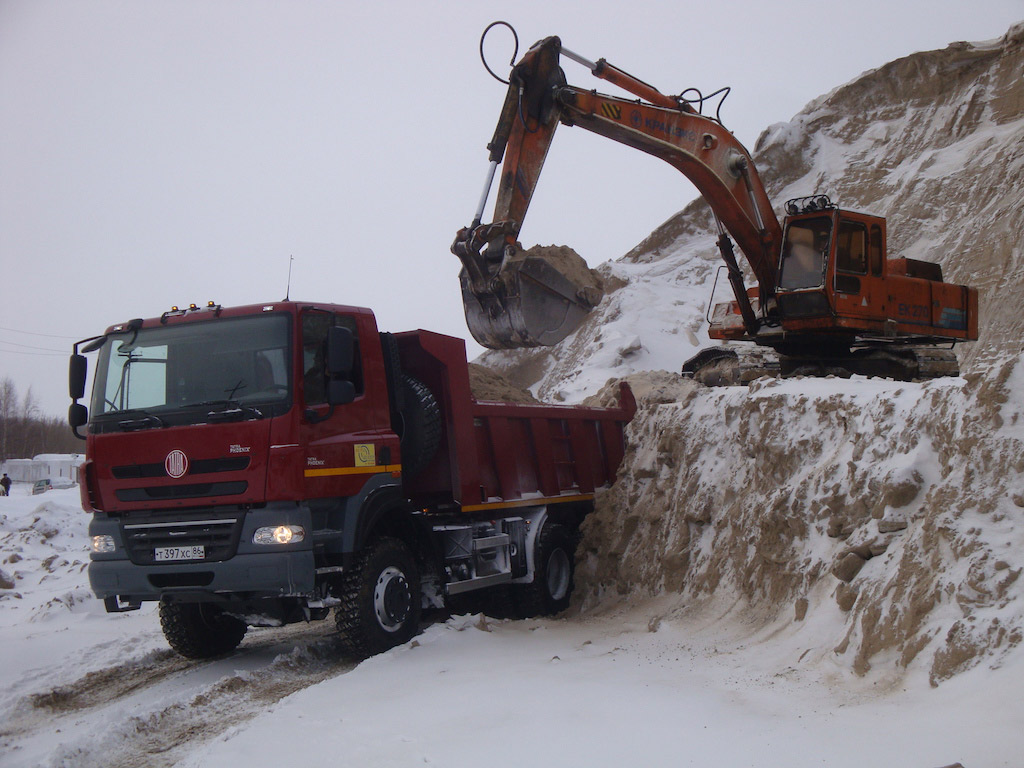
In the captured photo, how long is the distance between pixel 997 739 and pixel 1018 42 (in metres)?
30.8

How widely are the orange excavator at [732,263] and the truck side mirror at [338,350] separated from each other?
289 centimetres

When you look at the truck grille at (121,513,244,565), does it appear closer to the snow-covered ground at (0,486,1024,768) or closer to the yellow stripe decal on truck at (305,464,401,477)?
the yellow stripe decal on truck at (305,464,401,477)

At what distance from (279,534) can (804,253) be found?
27.1ft

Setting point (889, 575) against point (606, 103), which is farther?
point (606, 103)

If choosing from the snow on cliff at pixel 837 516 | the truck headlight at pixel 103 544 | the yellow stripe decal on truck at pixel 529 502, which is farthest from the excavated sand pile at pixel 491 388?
the truck headlight at pixel 103 544

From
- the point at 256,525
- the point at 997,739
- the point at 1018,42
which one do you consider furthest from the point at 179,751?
the point at 1018,42

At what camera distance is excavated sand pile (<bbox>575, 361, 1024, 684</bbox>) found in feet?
17.9

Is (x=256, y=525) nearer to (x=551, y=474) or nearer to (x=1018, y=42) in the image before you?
(x=551, y=474)

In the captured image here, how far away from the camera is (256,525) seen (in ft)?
22.1

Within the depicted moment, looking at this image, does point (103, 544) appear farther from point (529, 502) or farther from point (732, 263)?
point (732, 263)

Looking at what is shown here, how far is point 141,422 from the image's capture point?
23.2 ft

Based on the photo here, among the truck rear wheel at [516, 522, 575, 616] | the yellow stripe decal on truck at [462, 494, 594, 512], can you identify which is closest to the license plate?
the yellow stripe decal on truck at [462, 494, 594, 512]

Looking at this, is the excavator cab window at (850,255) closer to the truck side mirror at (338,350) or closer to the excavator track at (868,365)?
the excavator track at (868,365)

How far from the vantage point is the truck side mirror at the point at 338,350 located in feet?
23.0
